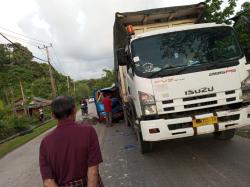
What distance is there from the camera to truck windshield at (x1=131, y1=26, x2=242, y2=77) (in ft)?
25.1

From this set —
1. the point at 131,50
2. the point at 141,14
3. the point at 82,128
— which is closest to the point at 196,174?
the point at 131,50

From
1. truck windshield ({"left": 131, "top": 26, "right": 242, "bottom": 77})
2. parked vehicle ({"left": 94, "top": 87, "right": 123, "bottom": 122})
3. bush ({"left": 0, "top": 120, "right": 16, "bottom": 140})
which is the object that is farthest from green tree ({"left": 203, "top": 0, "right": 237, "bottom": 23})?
bush ({"left": 0, "top": 120, "right": 16, "bottom": 140})

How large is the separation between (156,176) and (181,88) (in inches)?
69.5

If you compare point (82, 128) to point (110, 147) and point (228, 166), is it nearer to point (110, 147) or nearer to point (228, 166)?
point (228, 166)

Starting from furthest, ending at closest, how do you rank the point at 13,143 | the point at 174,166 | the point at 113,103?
the point at 13,143 < the point at 113,103 < the point at 174,166

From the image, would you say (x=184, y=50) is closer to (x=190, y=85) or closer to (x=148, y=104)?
(x=190, y=85)

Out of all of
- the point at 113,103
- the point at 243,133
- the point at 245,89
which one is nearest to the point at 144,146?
the point at 245,89

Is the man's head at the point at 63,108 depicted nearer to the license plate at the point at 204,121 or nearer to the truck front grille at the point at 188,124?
the truck front grille at the point at 188,124

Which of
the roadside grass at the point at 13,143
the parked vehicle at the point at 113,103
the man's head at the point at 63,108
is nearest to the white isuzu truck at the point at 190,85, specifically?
the man's head at the point at 63,108

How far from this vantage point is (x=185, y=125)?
288 inches

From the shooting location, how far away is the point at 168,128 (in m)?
7.30

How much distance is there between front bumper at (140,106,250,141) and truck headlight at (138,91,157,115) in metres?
0.20

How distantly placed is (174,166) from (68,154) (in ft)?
15.9

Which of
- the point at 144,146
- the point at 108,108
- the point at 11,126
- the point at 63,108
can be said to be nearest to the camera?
the point at 63,108
